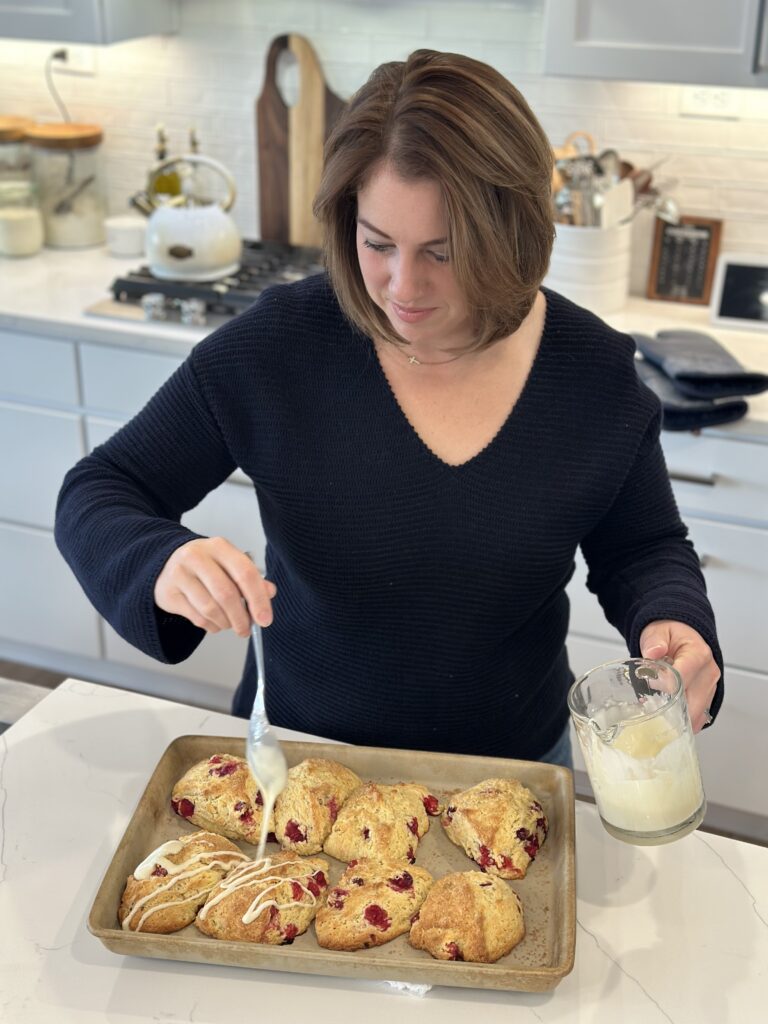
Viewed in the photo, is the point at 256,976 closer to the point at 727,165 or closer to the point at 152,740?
the point at 152,740

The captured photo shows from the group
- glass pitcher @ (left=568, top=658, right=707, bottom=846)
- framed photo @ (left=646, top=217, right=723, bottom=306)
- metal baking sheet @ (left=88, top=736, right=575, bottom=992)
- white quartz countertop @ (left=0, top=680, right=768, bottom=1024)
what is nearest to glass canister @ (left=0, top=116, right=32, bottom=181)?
framed photo @ (left=646, top=217, right=723, bottom=306)

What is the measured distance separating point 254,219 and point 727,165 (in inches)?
45.9

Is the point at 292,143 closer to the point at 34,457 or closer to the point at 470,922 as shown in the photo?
the point at 34,457

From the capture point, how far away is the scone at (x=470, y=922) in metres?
0.97

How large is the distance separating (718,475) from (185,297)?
3.77 feet

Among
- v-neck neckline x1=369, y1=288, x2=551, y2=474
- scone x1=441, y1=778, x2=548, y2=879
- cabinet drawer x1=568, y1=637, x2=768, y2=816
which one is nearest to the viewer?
scone x1=441, y1=778, x2=548, y2=879

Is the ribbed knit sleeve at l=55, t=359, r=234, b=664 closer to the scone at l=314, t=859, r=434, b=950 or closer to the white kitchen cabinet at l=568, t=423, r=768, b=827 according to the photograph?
the scone at l=314, t=859, r=434, b=950

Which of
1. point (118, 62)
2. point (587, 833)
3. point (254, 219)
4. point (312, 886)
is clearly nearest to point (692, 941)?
point (587, 833)

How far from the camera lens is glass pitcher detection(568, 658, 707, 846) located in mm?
997

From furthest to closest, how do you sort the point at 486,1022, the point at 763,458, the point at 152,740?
1. the point at 763,458
2. the point at 152,740
3. the point at 486,1022

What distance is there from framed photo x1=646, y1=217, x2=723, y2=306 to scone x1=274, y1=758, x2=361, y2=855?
5.97ft

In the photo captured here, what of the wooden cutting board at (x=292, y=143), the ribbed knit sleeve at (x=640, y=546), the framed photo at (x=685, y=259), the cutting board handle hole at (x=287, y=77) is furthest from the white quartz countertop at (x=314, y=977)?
the cutting board handle hole at (x=287, y=77)

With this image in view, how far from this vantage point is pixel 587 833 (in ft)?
3.83

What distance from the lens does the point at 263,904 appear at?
998mm
